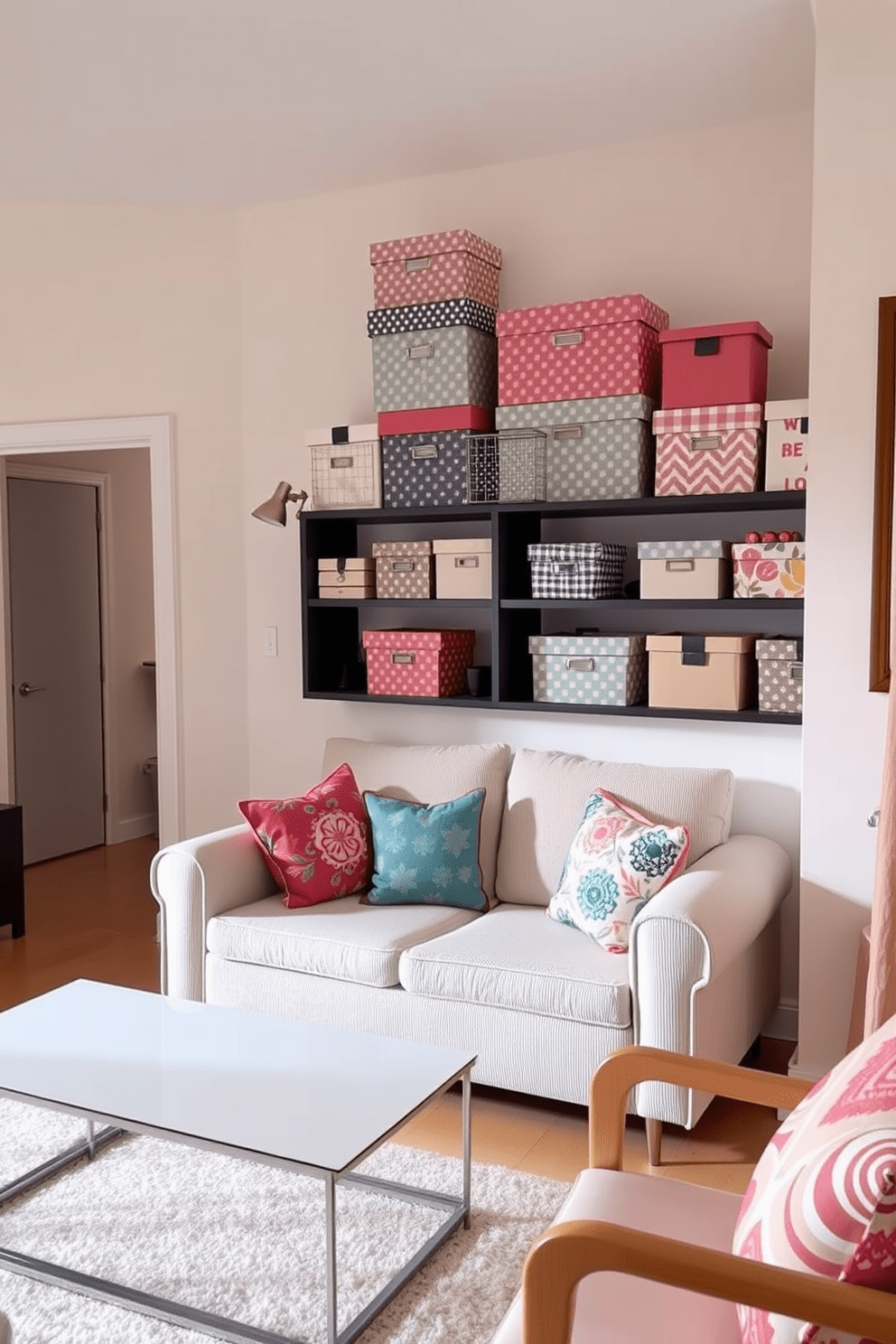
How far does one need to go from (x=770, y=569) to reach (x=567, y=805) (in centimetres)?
89

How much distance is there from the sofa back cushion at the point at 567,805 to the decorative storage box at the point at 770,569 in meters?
0.53

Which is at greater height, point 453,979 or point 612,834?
point 612,834

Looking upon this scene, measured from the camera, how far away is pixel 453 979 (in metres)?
3.05

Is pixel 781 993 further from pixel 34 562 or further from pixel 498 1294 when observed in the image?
pixel 34 562

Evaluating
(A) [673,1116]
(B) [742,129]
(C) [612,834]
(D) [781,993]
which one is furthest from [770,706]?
(B) [742,129]

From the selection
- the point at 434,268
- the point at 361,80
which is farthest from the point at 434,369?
the point at 361,80

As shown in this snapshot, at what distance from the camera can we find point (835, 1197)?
4.42ft

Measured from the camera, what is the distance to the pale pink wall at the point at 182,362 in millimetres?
4465

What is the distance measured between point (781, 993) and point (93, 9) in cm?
323

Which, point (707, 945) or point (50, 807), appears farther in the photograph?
point (50, 807)

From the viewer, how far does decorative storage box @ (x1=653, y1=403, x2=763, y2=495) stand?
3350 millimetres

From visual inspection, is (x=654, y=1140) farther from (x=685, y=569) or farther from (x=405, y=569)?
(x=405, y=569)

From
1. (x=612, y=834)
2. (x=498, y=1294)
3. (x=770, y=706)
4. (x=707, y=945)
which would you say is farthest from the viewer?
(x=770, y=706)

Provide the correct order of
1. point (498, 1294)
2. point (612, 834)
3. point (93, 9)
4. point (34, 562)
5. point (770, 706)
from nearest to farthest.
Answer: point (498, 1294)
point (93, 9)
point (612, 834)
point (770, 706)
point (34, 562)
